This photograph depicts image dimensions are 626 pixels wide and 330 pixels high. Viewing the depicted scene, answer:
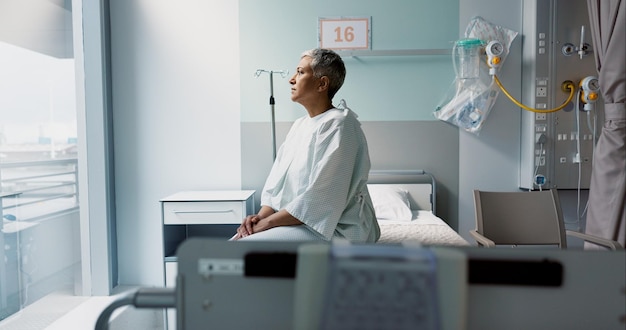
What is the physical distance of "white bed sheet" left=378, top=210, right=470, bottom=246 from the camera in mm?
2201

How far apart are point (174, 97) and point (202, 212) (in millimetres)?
1112

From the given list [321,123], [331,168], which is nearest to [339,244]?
[331,168]

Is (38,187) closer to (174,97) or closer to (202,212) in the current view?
(174,97)

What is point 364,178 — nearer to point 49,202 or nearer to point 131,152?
point 131,152

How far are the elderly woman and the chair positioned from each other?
2.72 ft

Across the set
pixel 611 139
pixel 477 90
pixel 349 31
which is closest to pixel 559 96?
pixel 477 90

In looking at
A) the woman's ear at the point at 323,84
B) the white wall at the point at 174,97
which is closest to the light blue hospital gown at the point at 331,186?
the woman's ear at the point at 323,84

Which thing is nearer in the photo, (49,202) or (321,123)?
(321,123)

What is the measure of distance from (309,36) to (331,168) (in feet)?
6.19

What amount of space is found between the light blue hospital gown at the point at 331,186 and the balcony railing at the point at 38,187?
1971 mm

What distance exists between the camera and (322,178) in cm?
175

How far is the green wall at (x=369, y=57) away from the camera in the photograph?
3.30 meters

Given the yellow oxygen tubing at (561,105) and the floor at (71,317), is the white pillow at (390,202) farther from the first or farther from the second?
the floor at (71,317)

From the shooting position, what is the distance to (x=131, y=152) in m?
3.44
